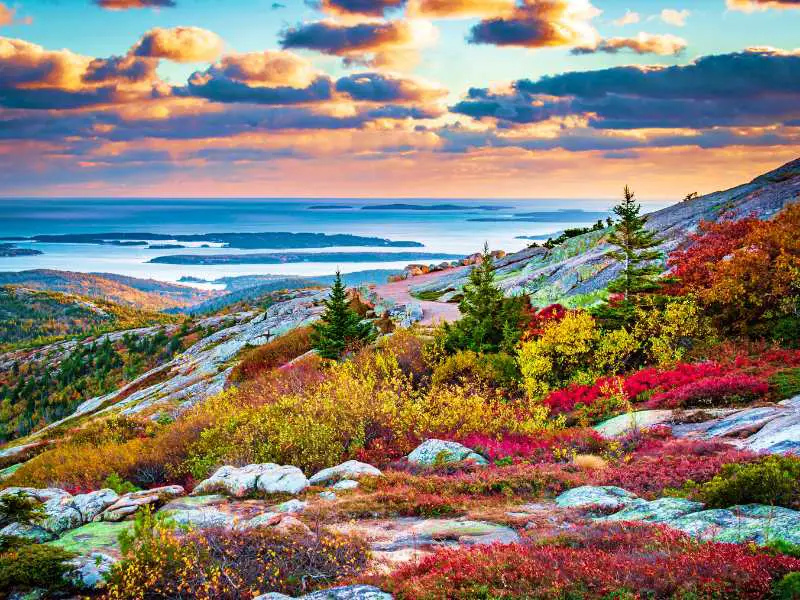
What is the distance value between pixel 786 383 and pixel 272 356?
36522mm

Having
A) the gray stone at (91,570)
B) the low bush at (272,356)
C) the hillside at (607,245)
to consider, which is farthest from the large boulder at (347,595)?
the low bush at (272,356)

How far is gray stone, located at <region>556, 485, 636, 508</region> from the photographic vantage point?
1376cm

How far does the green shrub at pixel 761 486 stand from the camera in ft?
37.1

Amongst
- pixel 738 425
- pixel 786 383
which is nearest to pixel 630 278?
pixel 786 383

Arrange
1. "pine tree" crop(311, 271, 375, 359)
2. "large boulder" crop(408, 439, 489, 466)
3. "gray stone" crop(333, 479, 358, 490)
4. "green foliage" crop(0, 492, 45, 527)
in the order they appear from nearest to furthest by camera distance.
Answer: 1. "green foliage" crop(0, 492, 45, 527)
2. "gray stone" crop(333, 479, 358, 490)
3. "large boulder" crop(408, 439, 489, 466)
4. "pine tree" crop(311, 271, 375, 359)

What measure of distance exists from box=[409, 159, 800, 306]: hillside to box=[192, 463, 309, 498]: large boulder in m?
25.1

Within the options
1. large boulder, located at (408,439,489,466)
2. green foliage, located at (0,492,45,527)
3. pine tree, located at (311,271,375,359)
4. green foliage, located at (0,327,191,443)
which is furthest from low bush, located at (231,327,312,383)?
green foliage, located at (0,327,191,443)

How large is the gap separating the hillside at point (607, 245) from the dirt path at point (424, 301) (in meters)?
3.34

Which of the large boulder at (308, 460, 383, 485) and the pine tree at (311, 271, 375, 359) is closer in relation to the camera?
the large boulder at (308, 460, 383, 485)

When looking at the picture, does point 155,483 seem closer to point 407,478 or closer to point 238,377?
point 407,478

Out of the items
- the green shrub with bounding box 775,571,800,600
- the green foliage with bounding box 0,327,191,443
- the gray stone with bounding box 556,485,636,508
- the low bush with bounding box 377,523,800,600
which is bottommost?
the green foliage with bounding box 0,327,191,443

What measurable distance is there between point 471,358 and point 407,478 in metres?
13.7

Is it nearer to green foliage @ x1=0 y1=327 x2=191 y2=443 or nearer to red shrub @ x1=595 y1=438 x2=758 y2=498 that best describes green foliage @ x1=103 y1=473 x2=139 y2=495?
red shrub @ x1=595 y1=438 x2=758 y2=498

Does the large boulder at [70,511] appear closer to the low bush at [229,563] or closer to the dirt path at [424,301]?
the low bush at [229,563]
